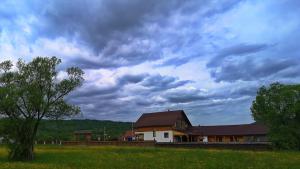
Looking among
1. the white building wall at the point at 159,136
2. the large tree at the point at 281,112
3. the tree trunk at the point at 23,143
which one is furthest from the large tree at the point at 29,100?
the white building wall at the point at 159,136

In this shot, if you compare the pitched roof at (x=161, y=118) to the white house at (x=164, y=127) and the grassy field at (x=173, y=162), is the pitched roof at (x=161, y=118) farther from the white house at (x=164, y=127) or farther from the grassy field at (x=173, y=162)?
the grassy field at (x=173, y=162)

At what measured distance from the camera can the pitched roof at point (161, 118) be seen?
108250mm

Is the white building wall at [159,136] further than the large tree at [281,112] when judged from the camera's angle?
Yes

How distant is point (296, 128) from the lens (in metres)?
60.7

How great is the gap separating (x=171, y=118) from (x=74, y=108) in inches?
2454

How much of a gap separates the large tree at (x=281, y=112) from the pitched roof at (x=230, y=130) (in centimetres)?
3349

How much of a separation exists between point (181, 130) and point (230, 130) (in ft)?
44.7

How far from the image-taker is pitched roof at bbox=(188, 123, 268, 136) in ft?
327

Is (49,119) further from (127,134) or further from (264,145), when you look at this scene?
(127,134)

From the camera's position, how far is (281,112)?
6253 centimetres

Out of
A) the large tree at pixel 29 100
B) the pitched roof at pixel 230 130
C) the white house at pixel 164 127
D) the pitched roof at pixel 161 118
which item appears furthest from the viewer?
the pitched roof at pixel 161 118

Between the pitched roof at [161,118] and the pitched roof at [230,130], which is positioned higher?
the pitched roof at [161,118]

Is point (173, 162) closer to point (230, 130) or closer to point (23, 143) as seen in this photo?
point (23, 143)

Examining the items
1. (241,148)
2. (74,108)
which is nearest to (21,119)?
(74,108)
